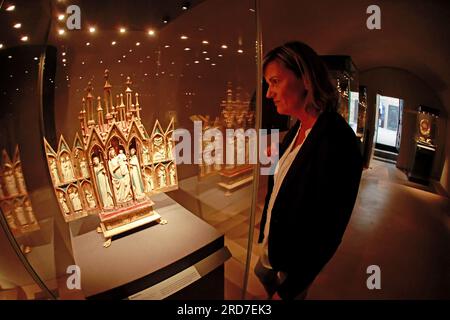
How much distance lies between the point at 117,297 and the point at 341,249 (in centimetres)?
90

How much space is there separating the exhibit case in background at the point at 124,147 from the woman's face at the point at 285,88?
0.07m

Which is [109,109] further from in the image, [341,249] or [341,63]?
[341,249]

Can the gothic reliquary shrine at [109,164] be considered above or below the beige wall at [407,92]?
below

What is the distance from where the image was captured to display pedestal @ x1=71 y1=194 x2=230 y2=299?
2.84 feet

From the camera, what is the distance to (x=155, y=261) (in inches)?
36.9

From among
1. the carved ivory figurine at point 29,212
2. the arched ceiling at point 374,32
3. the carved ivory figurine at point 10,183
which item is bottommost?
the carved ivory figurine at point 29,212

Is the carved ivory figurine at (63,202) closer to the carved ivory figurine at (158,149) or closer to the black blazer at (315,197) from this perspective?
the carved ivory figurine at (158,149)

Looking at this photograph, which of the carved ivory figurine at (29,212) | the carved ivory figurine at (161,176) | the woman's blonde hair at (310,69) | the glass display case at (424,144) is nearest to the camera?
the woman's blonde hair at (310,69)

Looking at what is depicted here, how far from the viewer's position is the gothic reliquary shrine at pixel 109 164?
1003 mm

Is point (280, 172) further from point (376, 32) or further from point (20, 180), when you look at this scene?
point (20, 180)

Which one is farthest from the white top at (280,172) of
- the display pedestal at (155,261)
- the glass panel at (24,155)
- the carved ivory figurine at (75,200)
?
the glass panel at (24,155)

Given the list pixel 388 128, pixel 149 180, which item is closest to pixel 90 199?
pixel 149 180

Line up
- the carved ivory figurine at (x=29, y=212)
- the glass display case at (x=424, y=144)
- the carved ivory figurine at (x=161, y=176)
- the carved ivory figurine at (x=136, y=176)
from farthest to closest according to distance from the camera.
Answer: the carved ivory figurine at (x=161, y=176), the carved ivory figurine at (x=136, y=176), the carved ivory figurine at (x=29, y=212), the glass display case at (x=424, y=144)

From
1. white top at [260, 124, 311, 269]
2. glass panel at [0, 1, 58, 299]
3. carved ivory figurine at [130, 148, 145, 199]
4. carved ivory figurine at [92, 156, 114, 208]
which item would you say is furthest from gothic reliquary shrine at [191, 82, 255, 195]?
glass panel at [0, 1, 58, 299]
